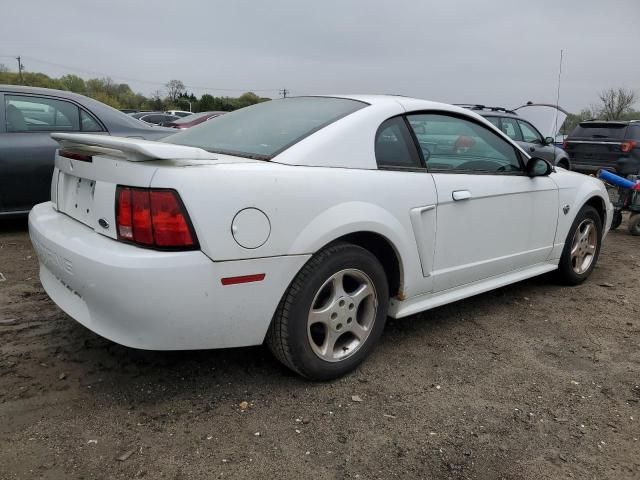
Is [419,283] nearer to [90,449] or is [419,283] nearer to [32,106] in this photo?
[90,449]

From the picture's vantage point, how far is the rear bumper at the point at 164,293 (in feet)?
7.13

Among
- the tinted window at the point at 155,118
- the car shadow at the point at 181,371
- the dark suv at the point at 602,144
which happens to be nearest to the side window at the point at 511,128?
the dark suv at the point at 602,144

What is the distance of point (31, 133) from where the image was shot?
5250 mm

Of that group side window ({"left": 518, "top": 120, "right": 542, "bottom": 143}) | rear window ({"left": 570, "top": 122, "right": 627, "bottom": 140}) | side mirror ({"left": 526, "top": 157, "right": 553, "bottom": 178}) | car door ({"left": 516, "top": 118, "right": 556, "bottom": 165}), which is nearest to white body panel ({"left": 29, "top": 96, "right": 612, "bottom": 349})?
side mirror ({"left": 526, "top": 157, "right": 553, "bottom": 178})

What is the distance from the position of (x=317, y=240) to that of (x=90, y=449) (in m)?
1.27

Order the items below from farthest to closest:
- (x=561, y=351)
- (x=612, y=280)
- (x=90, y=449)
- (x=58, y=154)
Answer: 1. (x=612, y=280)
2. (x=561, y=351)
3. (x=58, y=154)
4. (x=90, y=449)

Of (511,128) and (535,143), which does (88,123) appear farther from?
(535,143)

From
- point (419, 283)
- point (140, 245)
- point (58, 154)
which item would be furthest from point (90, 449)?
point (419, 283)

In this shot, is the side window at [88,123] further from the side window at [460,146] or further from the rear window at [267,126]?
the side window at [460,146]

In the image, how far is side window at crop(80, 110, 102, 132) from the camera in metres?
5.49

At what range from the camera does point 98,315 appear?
234 centimetres

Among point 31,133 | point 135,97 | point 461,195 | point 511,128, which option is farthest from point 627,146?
point 135,97

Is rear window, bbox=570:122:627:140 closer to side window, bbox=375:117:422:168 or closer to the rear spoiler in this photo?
side window, bbox=375:117:422:168

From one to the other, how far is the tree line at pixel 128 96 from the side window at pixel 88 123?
5565cm
